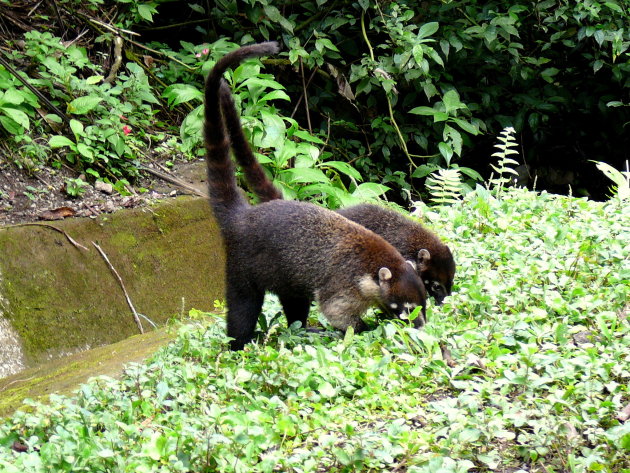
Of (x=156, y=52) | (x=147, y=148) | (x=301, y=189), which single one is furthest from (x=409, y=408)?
(x=156, y=52)

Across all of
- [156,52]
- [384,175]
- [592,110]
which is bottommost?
[384,175]

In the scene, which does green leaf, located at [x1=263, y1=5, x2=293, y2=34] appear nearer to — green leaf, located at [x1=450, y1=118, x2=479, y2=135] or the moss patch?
green leaf, located at [x1=450, y1=118, x2=479, y2=135]

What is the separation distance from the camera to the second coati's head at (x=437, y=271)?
16.6ft

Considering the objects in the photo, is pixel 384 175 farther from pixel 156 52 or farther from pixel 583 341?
pixel 583 341

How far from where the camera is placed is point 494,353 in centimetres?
357

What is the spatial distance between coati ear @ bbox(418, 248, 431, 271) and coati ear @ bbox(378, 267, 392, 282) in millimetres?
794

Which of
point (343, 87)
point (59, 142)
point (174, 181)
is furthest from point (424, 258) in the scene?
point (343, 87)

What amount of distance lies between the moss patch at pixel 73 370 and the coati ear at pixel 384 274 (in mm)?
1271

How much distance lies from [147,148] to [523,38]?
15.6ft

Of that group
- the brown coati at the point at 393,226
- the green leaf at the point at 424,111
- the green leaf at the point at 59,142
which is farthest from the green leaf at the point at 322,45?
the brown coati at the point at 393,226

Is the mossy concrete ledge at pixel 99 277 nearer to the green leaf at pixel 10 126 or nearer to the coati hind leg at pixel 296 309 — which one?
the coati hind leg at pixel 296 309

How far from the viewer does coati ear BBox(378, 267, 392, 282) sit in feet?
14.4

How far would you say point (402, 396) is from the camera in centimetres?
332

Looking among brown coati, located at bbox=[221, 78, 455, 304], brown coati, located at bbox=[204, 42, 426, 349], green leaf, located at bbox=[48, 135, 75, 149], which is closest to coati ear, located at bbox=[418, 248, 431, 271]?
brown coati, located at bbox=[221, 78, 455, 304]
